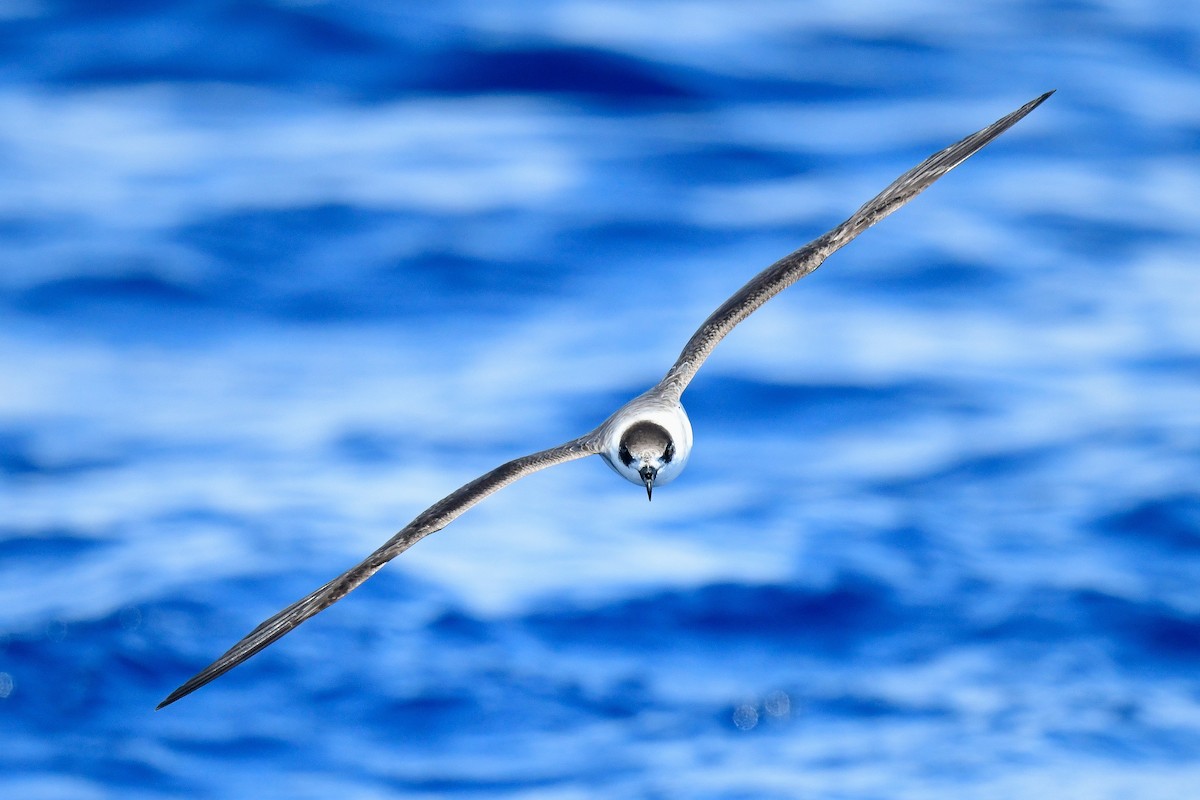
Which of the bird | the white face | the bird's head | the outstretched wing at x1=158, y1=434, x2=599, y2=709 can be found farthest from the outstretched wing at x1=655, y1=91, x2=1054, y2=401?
the outstretched wing at x1=158, y1=434, x2=599, y2=709

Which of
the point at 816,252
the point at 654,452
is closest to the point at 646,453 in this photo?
the point at 654,452

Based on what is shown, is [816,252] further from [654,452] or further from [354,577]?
[354,577]

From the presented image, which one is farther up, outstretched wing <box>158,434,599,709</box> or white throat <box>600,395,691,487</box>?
white throat <box>600,395,691,487</box>

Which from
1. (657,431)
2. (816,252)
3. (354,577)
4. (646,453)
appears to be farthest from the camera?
(816,252)

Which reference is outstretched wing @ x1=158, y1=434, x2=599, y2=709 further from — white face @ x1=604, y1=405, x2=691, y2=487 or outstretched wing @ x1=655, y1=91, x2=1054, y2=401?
outstretched wing @ x1=655, y1=91, x2=1054, y2=401

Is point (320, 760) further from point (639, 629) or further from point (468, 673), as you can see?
point (639, 629)

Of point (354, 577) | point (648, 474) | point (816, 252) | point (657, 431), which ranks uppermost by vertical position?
point (816, 252)
